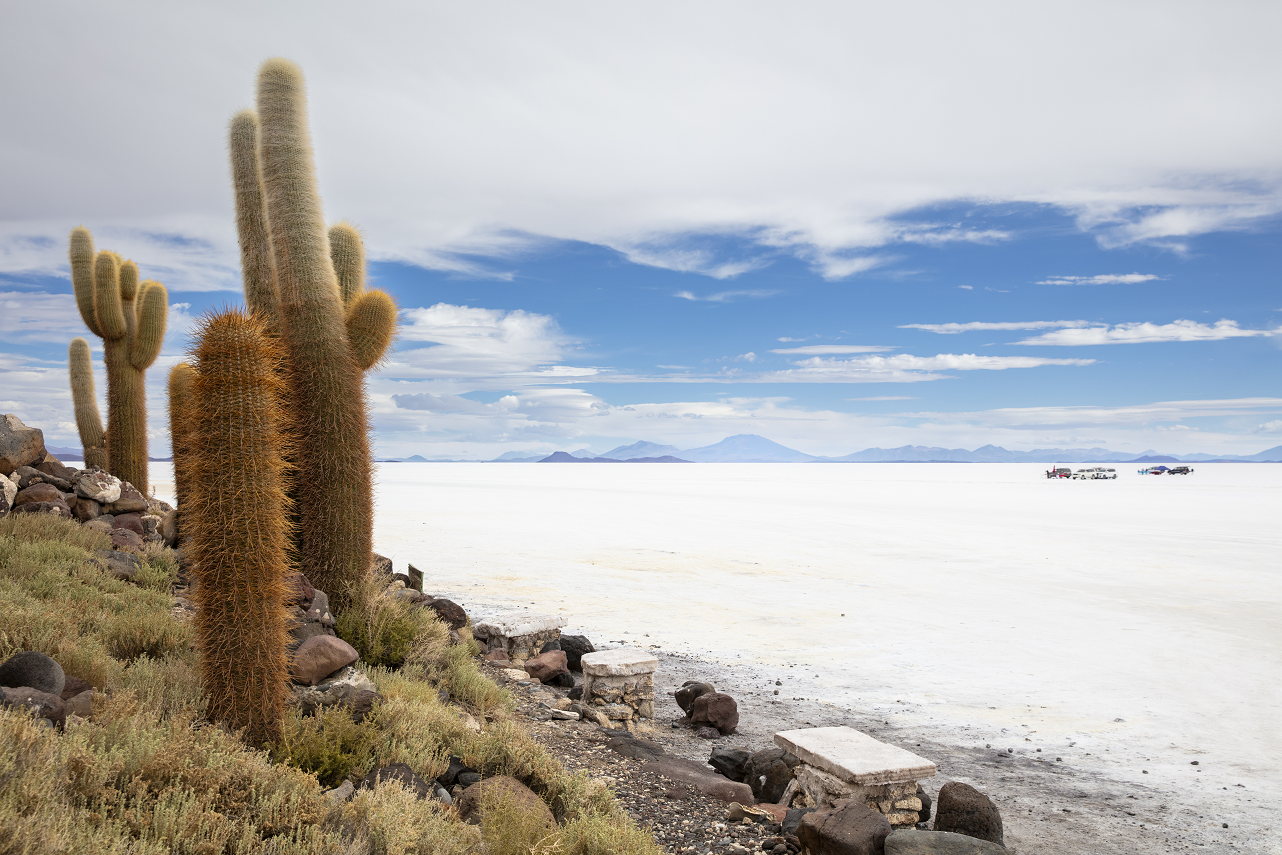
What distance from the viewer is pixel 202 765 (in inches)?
172

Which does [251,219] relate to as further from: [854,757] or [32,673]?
[854,757]

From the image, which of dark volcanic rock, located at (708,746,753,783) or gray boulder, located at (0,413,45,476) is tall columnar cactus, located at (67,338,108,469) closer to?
gray boulder, located at (0,413,45,476)

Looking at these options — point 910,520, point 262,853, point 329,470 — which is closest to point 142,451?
point 329,470

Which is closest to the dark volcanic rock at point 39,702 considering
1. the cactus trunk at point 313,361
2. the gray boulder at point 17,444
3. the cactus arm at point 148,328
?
the cactus trunk at point 313,361

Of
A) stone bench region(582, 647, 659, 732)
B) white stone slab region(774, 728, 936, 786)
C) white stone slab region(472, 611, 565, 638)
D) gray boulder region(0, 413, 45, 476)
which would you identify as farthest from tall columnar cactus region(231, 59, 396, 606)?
gray boulder region(0, 413, 45, 476)

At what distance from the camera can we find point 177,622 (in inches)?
281

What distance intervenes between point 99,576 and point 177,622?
7.54 feet

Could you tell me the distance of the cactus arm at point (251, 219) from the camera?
10000 millimetres

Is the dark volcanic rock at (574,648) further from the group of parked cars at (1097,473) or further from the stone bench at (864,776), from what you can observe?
the group of parked cars at (1097,473)

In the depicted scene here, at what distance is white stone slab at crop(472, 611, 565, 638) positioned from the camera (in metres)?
11.1

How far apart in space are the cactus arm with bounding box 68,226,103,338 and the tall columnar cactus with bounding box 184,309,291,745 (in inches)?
598

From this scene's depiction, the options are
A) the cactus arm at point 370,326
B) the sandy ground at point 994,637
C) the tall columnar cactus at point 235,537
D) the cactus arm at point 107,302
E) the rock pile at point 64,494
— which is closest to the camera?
the tall columnar cactus at point 235,537

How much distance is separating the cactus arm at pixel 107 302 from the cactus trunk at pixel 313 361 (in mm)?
10415

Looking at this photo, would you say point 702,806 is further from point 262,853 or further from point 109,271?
point 109,271
